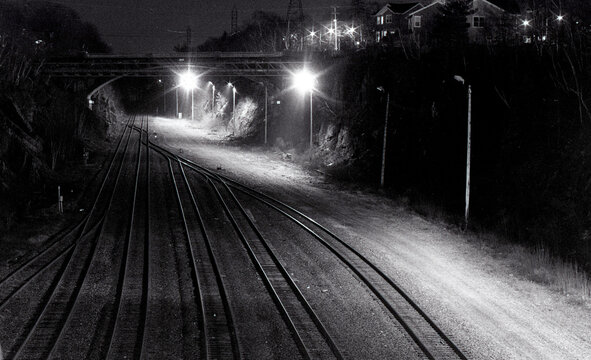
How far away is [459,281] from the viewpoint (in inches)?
568

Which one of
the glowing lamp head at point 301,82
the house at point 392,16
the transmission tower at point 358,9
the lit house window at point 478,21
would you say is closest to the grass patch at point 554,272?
the glowing lamp head at point 301,82

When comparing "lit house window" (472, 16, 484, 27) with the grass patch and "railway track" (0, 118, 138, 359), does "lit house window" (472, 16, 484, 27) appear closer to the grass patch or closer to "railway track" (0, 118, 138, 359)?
the grass patch

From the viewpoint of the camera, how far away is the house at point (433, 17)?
6078cm

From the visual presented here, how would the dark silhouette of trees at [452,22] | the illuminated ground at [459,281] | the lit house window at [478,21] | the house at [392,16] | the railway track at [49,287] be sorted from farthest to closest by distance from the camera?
the house at [392,16]
the lit house window at [478,21]
the dark silhouette of trees at [452,22]
the illuminated ground at [459,281]
the railway track at [49,287]

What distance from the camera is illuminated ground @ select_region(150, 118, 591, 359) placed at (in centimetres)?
1078

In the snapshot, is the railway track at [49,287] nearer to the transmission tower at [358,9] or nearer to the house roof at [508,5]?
the house roof at [508,5]

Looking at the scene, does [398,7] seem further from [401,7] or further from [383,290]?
[383,290]

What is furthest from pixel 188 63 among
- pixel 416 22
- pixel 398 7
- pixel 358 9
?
pixel 358 9

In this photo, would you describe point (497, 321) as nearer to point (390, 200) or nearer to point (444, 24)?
point (390, 200)

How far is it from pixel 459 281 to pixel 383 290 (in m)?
2.43

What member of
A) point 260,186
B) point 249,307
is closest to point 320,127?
point 260,186

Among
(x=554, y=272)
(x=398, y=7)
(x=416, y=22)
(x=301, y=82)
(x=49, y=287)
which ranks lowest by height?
(x=49, y=287)

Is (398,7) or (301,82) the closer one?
(301,82)

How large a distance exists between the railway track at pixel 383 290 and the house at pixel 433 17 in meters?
40.7
